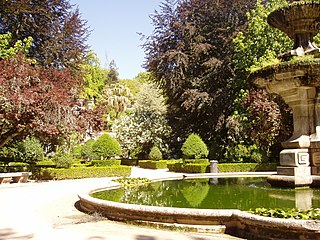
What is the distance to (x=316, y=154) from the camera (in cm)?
1012

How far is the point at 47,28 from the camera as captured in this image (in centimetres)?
2662

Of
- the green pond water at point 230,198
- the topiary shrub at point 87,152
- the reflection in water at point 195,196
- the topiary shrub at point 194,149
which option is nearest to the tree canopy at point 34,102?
the topiary shrub at point 194,149

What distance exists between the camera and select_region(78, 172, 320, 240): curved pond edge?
550 cm

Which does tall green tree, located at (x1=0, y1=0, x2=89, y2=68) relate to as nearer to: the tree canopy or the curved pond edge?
the tree canopy

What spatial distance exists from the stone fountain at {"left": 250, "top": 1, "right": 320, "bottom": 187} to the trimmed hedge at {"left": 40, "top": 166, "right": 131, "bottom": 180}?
13.9 meters

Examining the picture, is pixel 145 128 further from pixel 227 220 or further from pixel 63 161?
pixel 227 220

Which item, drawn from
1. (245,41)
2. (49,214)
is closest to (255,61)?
(245,41)

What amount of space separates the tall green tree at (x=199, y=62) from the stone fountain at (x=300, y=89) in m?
17.4

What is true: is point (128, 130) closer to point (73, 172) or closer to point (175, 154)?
point (175, 154)

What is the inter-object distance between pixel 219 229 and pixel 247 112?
69.1ft

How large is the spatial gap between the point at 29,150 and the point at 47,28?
884 centimetres

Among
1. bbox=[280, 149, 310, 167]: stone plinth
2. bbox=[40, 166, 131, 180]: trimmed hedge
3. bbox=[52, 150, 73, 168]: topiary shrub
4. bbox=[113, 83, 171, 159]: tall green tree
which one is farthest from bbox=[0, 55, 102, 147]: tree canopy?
bbox=[113, 83, 171, 159]: tall green tree

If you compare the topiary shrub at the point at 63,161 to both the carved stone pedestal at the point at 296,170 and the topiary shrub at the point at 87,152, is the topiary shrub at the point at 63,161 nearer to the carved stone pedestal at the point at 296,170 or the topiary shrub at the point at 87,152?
the topiary shrub at the point at 87,152

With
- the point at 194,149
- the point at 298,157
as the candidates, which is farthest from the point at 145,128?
the point at 298,157
